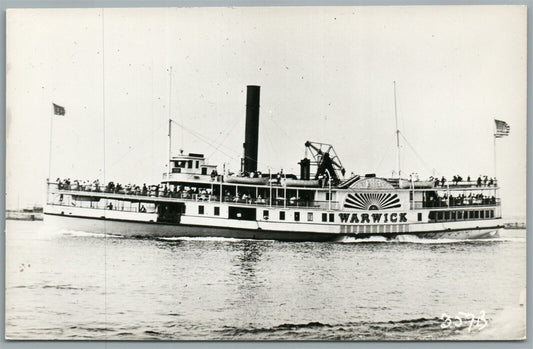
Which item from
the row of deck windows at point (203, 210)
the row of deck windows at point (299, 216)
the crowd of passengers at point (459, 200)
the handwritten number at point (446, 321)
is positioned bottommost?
the handwritten number at point (446, 321)

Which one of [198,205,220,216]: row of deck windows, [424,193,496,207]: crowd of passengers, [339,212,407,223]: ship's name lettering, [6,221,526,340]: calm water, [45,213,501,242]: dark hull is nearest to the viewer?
[6,221,526,340]: calm water

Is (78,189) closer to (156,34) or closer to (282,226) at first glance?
(156,34)

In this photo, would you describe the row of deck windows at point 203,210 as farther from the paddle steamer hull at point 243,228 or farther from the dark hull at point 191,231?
the dark hull at point 191,231

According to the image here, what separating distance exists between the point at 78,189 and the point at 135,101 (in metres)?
1.28

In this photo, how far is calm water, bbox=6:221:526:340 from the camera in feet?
25.2

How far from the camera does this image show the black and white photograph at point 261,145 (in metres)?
7.76

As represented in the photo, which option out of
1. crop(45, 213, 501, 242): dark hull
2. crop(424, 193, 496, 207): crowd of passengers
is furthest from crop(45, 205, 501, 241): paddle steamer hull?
crop(424, 193, 496, 207): crowd of passengers

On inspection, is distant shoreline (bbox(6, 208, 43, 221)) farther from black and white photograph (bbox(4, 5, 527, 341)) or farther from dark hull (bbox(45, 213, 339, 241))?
dark hull (bbox(45, 213, 339, 241))

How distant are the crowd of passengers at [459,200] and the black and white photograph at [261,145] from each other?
0.04 m

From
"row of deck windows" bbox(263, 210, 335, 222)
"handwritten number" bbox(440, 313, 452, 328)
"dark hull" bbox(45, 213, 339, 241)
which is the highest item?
"row of deck windows" bbox(263, 210, 335, 222)

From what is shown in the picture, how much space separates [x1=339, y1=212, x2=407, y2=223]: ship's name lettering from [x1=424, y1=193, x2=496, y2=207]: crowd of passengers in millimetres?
391

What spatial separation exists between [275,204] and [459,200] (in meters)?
2.37

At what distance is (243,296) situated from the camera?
25.6 feet

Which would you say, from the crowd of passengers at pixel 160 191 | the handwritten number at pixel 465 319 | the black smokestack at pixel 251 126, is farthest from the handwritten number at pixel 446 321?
the black smokestack at pixel 251 126
